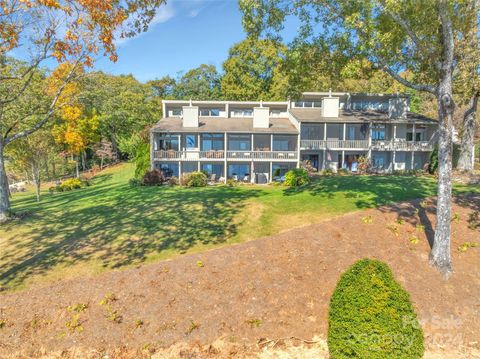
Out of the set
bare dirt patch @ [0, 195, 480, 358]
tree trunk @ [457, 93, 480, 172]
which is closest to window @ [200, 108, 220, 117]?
tree trunk @ [457, 93, 480, 172]

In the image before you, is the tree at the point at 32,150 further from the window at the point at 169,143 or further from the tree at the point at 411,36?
the tree at the point at 411,36

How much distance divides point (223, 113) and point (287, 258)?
91.8 ft

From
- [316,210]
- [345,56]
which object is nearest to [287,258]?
[316,210]

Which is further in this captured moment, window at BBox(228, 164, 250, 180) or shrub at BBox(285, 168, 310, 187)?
window at BBox(228, 164, 250, 180)

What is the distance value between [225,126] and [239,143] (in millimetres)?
2734

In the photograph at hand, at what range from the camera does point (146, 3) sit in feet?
44.7

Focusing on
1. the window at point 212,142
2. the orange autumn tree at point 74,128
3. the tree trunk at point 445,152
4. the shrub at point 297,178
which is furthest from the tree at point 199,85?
the tree trunk at point 445,152

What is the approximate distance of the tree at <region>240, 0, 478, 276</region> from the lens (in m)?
10.6

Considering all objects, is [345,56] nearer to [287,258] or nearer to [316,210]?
[316,210]

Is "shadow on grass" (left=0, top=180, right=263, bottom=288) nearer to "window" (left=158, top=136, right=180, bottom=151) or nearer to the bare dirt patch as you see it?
the bare dirt patch

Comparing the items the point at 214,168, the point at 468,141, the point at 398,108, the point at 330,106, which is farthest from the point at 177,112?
the point at 468,141

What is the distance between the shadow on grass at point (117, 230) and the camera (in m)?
11.8

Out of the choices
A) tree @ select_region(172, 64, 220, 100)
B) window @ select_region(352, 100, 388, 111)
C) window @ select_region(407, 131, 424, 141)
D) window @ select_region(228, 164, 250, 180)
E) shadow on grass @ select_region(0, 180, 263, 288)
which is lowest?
shadow on grass @ select_region(0, 180, 263, 288)

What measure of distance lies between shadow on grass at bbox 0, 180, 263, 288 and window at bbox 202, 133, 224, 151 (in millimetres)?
12918
